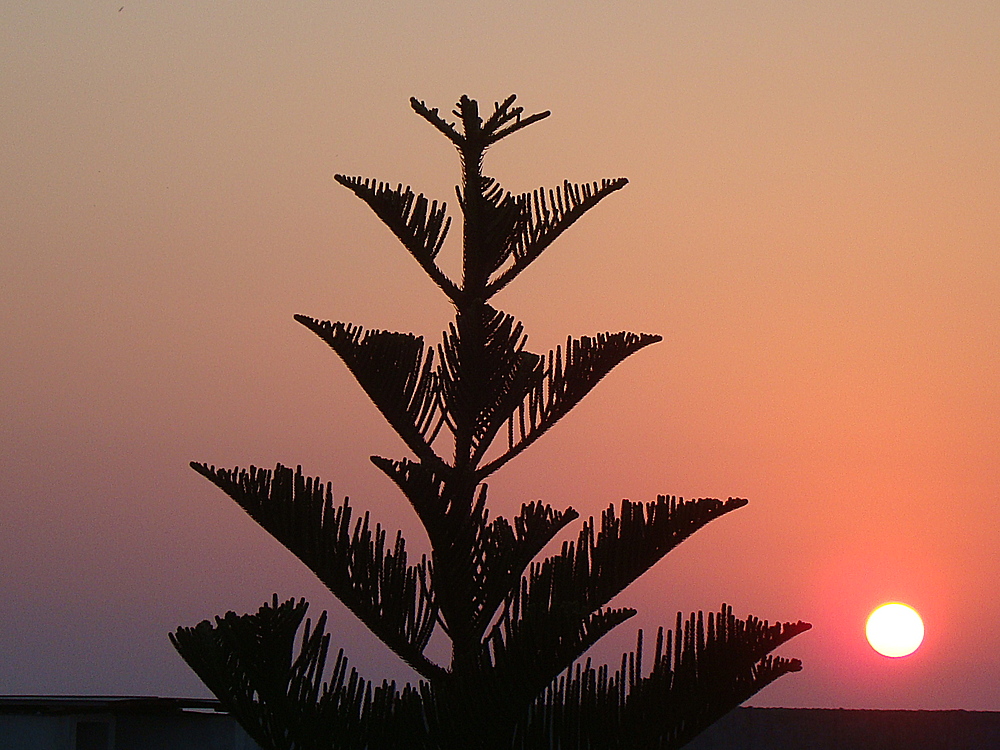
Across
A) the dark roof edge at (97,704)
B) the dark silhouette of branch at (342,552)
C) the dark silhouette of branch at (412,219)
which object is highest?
the dark silhouette of branch at (412,219)

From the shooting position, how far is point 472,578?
593 cm

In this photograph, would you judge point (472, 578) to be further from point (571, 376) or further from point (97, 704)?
point (97, 704)

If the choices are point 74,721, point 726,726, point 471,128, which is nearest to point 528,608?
point 471,128

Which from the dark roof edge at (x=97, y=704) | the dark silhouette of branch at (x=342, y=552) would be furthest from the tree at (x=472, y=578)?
the dark roof edge at (x=97, y=704)

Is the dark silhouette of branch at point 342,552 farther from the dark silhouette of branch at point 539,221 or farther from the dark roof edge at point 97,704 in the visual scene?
the dark roof edge at point 97,704

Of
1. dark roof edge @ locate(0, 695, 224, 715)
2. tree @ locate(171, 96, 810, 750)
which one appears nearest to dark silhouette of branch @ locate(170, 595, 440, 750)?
tree @ locate(171, 96, 810, 750)

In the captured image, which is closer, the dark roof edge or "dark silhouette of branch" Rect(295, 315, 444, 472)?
"dark silhouette of branch" Rect(295, 315, 444, 472)

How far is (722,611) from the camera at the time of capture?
5.69m

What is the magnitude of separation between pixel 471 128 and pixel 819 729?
5473 mm

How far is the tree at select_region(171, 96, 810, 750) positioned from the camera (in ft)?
18.4

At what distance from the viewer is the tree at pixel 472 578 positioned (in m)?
5.60

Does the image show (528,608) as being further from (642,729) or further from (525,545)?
(642,729)

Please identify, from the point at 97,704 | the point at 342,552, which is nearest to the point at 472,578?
the point at 342,552

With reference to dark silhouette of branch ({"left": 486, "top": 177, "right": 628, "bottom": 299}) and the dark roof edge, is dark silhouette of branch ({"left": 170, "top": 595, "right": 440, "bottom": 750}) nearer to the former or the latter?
dark silhouette of branch ({"left": 486, "top": 177, "right": 628, "bottom": 299})
